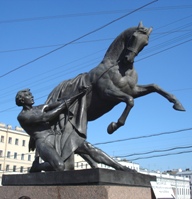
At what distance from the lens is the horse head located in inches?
250

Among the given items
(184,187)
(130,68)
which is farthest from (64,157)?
(184,187)

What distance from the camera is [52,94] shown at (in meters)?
6.95

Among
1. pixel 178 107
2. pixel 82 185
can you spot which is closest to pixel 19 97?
pixel 82 185

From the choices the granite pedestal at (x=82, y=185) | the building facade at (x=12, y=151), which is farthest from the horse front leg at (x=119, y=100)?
the building facade at (x=12, y=151)

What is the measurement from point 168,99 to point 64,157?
2246mm

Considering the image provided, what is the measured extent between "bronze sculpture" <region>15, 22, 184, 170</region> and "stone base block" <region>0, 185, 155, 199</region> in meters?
0.78

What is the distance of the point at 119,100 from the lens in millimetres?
6312

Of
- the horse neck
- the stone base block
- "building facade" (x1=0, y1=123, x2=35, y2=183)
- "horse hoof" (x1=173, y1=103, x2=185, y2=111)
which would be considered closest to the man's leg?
the stone base block

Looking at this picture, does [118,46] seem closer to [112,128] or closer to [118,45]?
[118,45]

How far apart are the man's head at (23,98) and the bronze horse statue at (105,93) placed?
Answer: 661 mm

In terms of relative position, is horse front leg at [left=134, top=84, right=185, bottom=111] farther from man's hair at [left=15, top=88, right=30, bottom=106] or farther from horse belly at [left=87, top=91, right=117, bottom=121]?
man's hair at [left=15, top=88, right=30, bottom=106]

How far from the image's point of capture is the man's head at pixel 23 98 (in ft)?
20.1

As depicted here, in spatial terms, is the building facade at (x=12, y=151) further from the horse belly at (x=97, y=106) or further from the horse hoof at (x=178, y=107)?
the horse hoof at (x=178, y=107)

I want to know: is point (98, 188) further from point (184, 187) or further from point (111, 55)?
point (184, 187)
